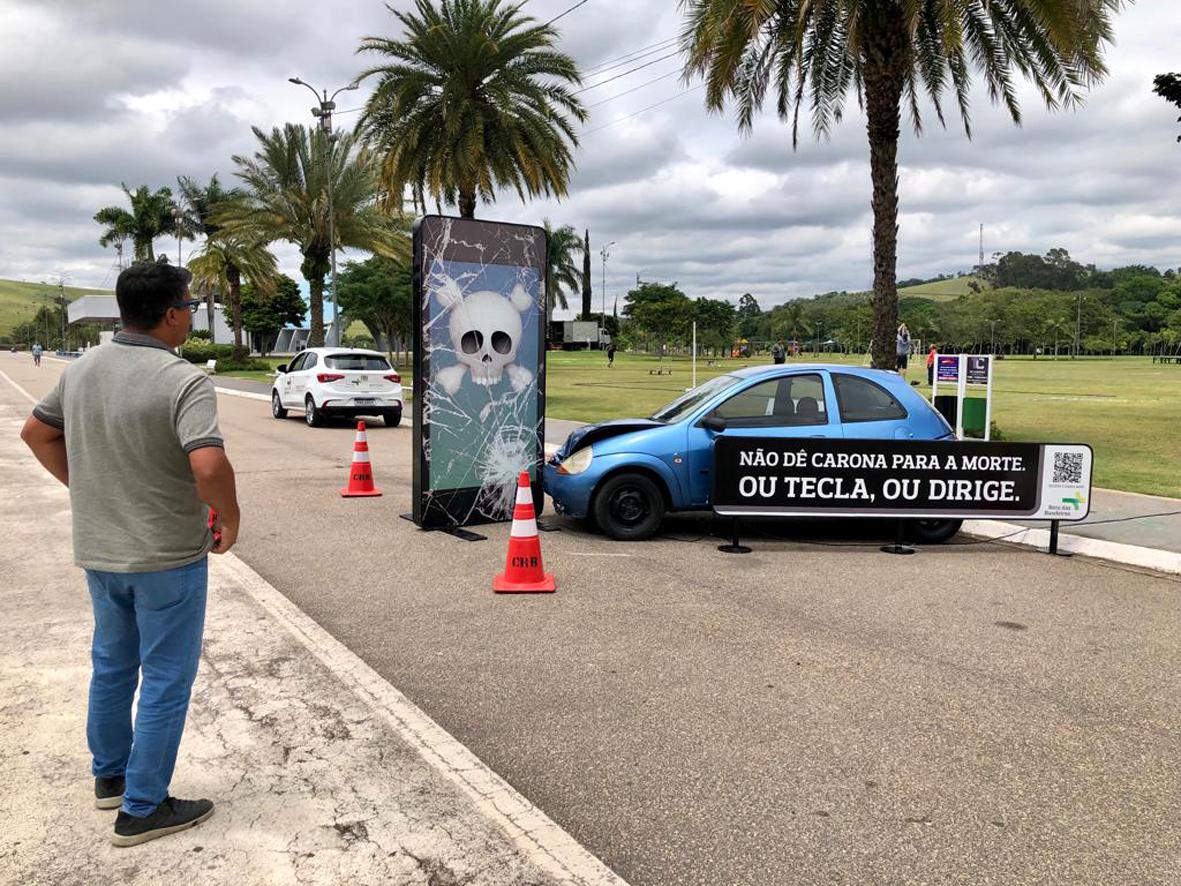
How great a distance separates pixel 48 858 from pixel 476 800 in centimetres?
141

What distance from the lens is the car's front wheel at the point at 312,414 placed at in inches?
773

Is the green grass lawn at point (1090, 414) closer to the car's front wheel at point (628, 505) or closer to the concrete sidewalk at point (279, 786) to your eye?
the car's front wheel at point (628, 505)

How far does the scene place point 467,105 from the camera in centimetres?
2205

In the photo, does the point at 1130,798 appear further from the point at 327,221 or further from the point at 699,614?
the point at 327,221

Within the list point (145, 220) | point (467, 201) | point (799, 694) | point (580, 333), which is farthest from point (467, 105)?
point (580, 333)

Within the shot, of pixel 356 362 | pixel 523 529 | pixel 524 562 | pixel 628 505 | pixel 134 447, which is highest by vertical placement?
pixel 356 362

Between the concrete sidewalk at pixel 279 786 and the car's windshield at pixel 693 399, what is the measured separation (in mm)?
4307

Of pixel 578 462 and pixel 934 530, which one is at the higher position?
pixel 578 462

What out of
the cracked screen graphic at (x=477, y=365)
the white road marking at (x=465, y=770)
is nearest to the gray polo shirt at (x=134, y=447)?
the white road marking at (x=465, y=770)

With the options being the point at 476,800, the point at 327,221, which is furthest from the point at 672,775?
the point at 327,221

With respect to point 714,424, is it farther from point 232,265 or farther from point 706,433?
point 232,265

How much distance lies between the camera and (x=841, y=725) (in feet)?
14.0

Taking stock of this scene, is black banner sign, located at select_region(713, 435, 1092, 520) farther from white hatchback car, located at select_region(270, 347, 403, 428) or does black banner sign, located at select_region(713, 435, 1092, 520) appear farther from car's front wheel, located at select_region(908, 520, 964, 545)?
white hatchback car, located at select_region(270, 347, 403, 428)

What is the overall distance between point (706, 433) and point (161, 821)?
237 inches
